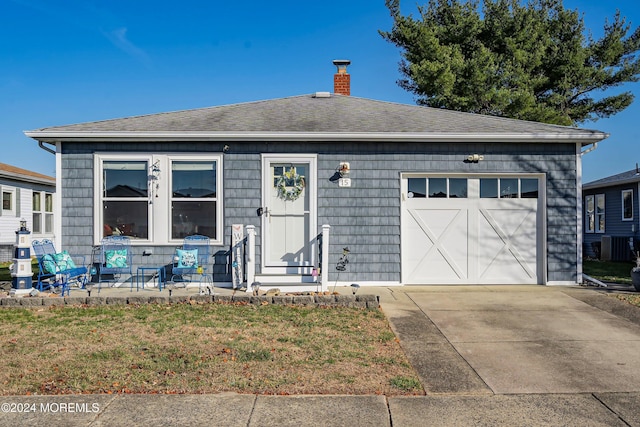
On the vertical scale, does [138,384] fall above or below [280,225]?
below

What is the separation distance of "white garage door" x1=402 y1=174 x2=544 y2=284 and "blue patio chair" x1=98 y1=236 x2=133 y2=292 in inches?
207

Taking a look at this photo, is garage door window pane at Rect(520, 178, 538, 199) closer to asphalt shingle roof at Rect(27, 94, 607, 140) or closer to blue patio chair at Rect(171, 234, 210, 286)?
asphalt shingle roof at Rect(27, 94, 607, 140)

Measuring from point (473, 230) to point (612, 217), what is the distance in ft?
42.1

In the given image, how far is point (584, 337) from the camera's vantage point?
590 cm

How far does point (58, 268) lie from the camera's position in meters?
8.16

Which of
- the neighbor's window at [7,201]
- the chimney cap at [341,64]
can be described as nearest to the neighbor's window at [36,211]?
the neighbor's window at [7,201]

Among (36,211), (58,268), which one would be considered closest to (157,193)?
(58,268)

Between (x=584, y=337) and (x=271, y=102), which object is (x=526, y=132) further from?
(x=271, y=102)

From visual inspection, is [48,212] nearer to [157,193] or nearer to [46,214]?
[46,214]

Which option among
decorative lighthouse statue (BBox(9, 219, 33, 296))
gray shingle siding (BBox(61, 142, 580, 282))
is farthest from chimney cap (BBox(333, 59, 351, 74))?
decorative lighthouse statue (BBox(9, 219, 33, 296))

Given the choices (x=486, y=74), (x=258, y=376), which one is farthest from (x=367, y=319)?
(x=486, y=74)

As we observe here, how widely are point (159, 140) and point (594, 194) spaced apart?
18.9 metres

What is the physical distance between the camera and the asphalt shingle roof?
9.15 m

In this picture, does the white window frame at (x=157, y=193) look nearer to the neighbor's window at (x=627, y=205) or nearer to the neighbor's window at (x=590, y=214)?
the neighbor's window at (x=627, y=205)
